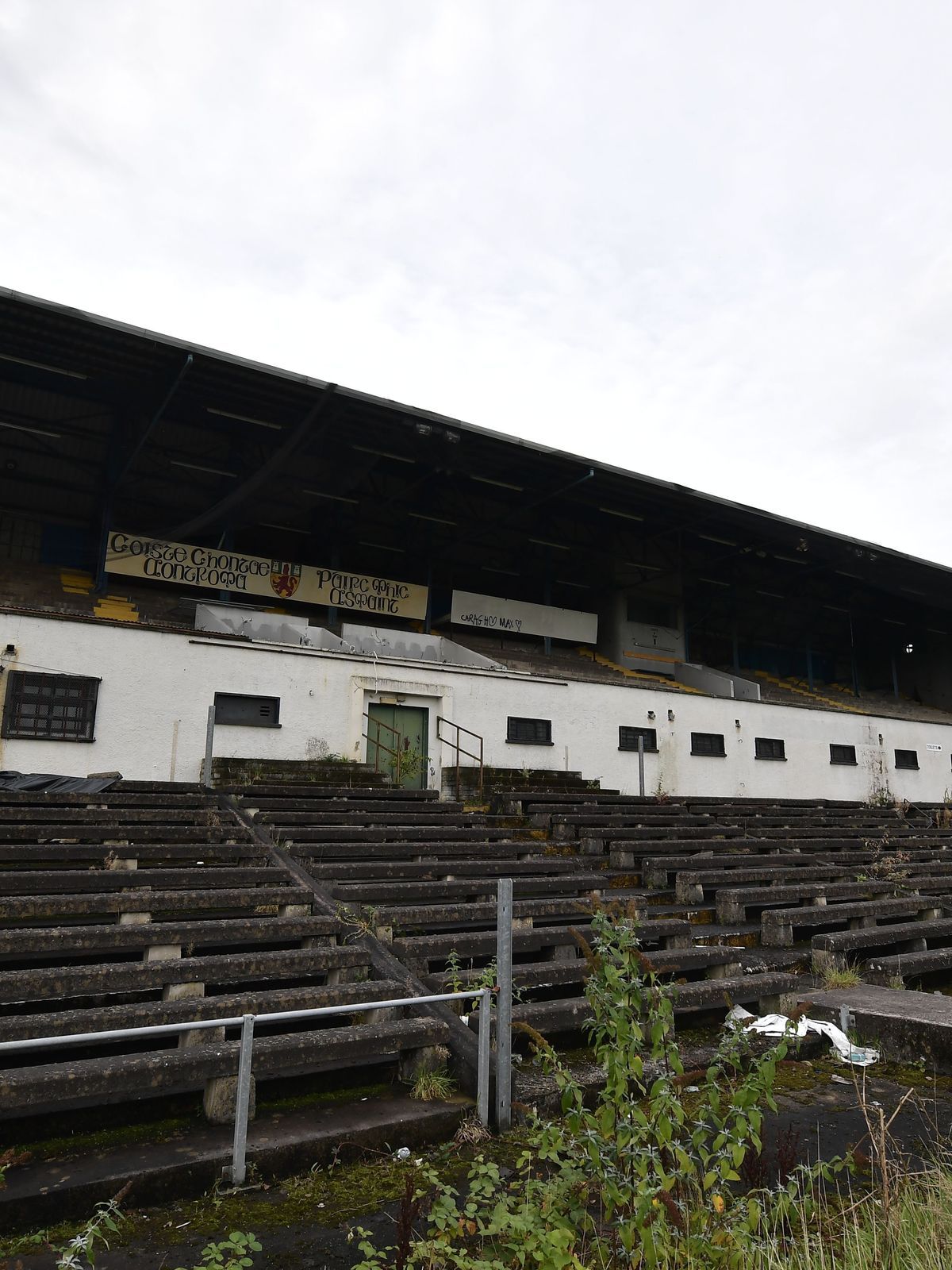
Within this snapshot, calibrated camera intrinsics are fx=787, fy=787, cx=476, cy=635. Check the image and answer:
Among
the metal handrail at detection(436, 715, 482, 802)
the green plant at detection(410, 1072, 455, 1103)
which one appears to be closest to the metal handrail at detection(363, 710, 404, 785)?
the metal handrail at detection(436, 715, 482, 802)

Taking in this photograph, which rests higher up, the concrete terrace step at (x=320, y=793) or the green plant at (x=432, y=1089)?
the concrete terrace step at (x=320, y=793)

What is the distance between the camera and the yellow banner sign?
20297mm

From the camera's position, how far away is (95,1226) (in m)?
2.80

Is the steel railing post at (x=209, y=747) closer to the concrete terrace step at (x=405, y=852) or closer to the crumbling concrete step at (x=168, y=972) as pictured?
the concrete terrace step at (x=405, y=852)

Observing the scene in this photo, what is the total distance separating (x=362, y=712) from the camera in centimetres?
1591

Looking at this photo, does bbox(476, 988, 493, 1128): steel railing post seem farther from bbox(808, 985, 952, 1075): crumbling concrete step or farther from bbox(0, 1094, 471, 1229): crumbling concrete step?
bbox(808, 985, 952, 1075): crumbling concrete step

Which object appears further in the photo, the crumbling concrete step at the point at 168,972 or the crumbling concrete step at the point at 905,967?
the crumbling concrete step at the point at 905,967

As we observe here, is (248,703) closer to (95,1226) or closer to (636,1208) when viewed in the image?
(95,1226)

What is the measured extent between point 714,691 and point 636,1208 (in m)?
25.3

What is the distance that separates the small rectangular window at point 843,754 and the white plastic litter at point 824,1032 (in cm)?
1921

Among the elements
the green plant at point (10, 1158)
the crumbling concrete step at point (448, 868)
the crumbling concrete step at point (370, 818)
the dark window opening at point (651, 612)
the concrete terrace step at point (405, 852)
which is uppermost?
the dark window opening at point (651, 612)

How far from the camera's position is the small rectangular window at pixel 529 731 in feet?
58.0

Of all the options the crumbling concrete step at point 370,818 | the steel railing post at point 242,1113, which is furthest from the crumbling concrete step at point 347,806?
the steel railing post at point 242,1113

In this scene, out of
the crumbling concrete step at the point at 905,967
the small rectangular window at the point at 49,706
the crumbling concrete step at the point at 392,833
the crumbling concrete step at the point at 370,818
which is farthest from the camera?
the small rectangular window at the point at 49,706
